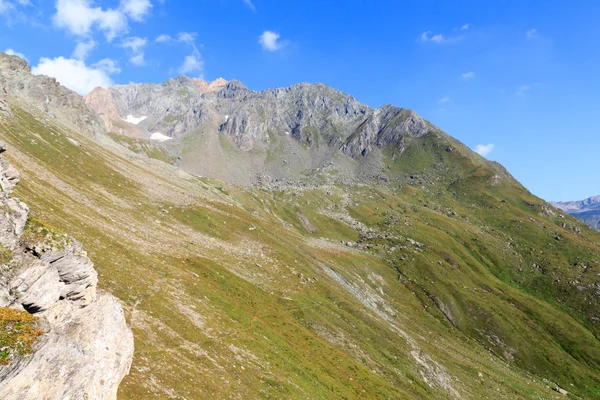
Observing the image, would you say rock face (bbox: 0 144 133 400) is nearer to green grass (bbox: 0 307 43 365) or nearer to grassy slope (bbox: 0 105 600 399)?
green grass (bbox: 0 307 43 365)

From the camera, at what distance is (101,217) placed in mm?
71812

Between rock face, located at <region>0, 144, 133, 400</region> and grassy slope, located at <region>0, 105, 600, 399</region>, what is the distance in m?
4.30

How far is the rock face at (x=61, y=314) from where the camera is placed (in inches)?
835

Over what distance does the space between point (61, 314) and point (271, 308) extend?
46711 mm

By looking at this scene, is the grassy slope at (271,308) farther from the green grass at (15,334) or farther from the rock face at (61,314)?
the green grass at (15,334)

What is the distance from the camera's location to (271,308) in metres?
70.9

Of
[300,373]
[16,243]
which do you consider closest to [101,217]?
[16,243]

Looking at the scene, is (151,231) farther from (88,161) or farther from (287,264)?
(88,161)

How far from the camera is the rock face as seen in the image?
21.2m

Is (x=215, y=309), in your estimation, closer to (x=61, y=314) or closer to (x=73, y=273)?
(x=73, y=273)

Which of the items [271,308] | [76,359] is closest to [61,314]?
[76,359]

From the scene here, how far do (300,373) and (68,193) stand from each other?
63340mm

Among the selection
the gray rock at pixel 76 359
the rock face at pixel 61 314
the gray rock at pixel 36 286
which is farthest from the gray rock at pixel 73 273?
the gray rock at pixel 76 359

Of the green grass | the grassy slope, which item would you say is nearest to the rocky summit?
the green grass
